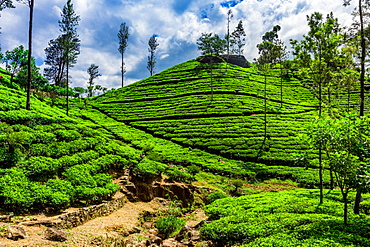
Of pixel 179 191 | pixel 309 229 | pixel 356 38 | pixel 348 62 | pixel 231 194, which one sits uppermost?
pixel 356 38

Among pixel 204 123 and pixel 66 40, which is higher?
pixel 66 40

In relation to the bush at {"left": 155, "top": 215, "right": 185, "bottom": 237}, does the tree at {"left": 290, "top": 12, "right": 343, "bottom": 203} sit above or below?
above

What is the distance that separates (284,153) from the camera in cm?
3183

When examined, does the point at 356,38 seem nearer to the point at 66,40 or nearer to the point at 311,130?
the point at 311,130

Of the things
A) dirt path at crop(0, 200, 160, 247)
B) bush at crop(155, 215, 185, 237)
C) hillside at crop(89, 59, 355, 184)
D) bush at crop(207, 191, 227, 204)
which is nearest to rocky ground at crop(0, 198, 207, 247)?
dirt path at crop(0, 200, 160, 247)

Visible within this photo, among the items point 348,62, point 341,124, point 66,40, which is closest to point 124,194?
point 341,124

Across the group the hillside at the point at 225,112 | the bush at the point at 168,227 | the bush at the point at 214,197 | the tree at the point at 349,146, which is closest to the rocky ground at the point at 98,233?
the bush at the point at 168,227

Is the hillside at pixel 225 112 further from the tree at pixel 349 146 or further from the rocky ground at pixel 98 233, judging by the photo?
the rocky ground at pixel 98 233

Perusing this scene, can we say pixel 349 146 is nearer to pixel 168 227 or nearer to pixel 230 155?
pixel 168 227

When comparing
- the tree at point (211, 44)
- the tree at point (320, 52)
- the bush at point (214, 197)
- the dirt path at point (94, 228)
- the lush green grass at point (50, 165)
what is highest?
the tree at point (211, 44)

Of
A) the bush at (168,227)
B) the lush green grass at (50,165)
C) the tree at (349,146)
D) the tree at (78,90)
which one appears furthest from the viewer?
the tree at (78,90)

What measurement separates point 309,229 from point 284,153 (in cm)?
2534

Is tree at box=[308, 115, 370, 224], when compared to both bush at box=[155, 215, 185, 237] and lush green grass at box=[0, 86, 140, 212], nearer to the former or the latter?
bush at box=[155, 215, 185, 237]

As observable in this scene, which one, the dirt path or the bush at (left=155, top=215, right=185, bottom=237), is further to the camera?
the bush at (left=155, top=215, right=185, bottom=237)
